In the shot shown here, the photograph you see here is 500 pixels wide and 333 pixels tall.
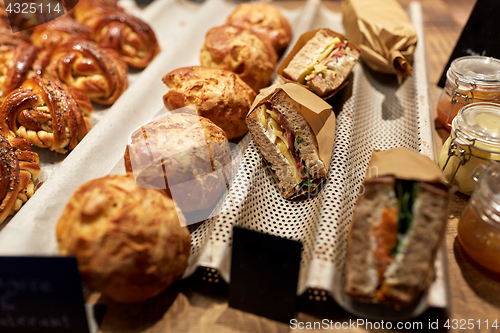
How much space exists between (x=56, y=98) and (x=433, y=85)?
11.4ft

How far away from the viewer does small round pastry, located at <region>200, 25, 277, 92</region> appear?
9.30 ft

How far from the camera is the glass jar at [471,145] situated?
188 centimetres

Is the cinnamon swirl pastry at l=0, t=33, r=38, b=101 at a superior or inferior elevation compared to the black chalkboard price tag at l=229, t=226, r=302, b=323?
superior

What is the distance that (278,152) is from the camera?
2.27 metres

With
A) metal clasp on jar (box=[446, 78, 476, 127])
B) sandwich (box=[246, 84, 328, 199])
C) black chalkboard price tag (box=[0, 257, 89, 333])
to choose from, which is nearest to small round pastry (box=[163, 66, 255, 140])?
sandwich (box=[246, 84, 328, 199])

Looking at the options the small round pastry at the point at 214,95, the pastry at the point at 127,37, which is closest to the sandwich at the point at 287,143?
the small round pastry at the point at 214,95

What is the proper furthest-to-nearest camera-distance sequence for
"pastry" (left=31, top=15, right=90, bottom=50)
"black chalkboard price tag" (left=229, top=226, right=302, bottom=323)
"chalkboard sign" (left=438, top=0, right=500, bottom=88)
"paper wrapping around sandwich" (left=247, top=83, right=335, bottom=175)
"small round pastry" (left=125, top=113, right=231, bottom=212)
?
"pastry" (left=31, top=15, right=90, bottom=50) < "chalkboard sign" (left=438, top=0, right=500, bottom=88) < "paper wrapping around sandwich" (left=247, top=83, right=335, bottom=175) < "small round pastry" (left=125, top=113, right=231, bottom=212) < "black chalkboard price tag" (left=229, top=226, right=302, bottom=323)

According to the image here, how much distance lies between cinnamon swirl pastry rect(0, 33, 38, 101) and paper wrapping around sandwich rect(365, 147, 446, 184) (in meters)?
2.91

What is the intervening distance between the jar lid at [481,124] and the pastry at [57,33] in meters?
3.57

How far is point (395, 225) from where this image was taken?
1450mm

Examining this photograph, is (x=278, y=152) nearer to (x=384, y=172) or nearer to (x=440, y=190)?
(x=384, y=172)

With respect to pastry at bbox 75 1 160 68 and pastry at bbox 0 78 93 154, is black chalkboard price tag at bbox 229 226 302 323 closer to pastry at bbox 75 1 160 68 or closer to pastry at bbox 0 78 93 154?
pastry at bbox 0 78 93 154

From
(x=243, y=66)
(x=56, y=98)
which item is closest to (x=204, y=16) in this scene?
(x=243, y=66)

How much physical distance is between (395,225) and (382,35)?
221 centimetres
